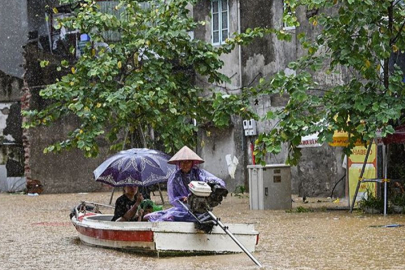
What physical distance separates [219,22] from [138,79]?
10.2m

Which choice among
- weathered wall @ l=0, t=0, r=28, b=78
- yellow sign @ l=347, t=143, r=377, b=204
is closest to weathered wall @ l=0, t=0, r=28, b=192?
weathered wall @ l=0, t=0, r=28, b=78

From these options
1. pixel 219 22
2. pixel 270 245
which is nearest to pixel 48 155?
pixel 219 22

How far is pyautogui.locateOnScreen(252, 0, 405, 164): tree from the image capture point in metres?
18.0

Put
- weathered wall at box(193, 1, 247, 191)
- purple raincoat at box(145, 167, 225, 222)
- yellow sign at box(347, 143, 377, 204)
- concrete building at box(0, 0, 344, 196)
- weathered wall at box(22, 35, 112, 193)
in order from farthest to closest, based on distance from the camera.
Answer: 1. weathered wall at box(22, 35, 112, 193)
2. weathered wall at box(193, 1, 247, 191)
3. concrete building at box(0, 0, 344, 196)
4. yellow sign at box(347, 143, 377, 204)
5. purple raincoat at box(145, 167, 225, 222)

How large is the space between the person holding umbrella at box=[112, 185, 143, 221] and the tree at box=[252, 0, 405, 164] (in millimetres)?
4909

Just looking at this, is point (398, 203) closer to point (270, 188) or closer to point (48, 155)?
point (270, 188)

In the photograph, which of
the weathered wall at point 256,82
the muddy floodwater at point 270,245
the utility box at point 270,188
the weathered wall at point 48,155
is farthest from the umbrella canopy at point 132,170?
the weathered wall at point 48,155

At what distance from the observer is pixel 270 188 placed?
72.0 ft

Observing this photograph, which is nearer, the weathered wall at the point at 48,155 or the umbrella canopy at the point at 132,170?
the umbrella canopy at the point at 132,170

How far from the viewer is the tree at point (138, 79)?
22344 mm

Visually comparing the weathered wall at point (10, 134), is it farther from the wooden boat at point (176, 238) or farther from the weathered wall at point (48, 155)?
the wooden boat at point (176, 238)

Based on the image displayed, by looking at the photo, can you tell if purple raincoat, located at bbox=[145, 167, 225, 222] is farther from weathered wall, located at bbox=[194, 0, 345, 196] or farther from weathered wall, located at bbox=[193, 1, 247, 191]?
weathered wall, located at bbox=[193, 1, 247, 191]

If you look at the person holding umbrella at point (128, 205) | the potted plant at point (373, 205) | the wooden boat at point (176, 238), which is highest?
the person holding umbrella at point (128, 205)

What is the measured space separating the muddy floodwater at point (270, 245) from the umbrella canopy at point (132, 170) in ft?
3.65
